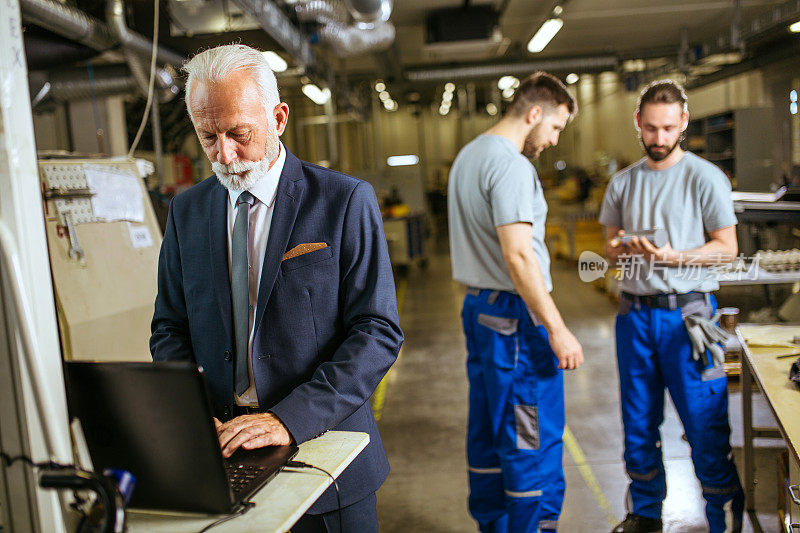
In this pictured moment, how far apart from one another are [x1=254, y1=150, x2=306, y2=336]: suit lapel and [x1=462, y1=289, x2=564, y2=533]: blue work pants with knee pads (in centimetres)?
111

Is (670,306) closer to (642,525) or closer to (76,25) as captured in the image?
(642,525)

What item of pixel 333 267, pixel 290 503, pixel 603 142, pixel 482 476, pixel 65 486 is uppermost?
pixel 603 142

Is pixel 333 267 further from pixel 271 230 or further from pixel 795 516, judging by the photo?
pixel 795 516

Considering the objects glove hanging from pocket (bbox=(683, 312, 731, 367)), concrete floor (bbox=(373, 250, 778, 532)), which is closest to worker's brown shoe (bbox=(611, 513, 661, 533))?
concrete floor (bbox=(373, 250, 778, 532))

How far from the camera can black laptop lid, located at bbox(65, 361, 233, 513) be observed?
2.91 ft

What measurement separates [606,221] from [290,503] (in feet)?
6.80

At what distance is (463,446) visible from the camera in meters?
3.68

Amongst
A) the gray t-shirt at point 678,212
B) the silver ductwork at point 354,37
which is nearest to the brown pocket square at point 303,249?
the gray t-shirt at point 678,212

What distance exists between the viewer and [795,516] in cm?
181

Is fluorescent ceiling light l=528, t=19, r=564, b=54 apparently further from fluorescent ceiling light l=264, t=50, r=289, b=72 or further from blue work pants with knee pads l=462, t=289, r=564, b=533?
blue work pants with knee pads l=462, t=289, r=564, b=533

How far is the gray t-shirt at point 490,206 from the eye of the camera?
218cm

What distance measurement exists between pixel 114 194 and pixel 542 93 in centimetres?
204

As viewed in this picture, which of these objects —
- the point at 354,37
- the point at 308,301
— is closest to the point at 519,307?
the point at 308,301

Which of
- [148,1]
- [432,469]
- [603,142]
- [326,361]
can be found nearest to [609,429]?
[432,469]
